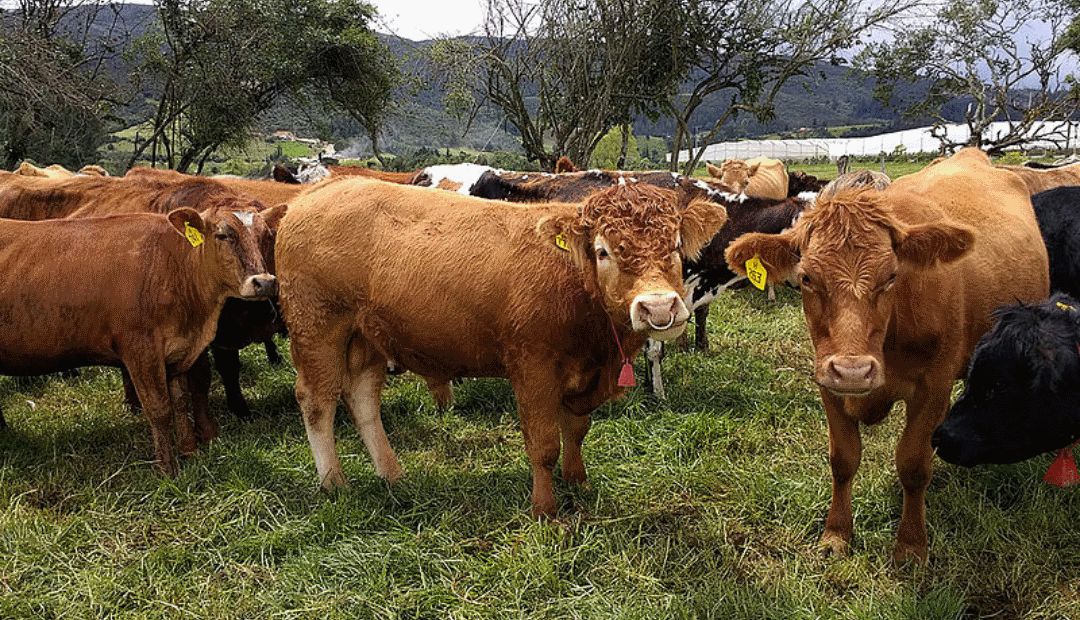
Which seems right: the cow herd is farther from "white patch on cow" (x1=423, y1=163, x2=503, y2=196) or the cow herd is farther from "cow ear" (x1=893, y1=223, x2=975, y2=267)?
"white patch on cow" (x1=423, y1=163, x2=503, y2=196)

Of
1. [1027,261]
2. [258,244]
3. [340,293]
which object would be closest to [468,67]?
[258,244]

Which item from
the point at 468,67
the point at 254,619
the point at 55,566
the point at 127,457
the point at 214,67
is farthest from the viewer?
the point at 214,67

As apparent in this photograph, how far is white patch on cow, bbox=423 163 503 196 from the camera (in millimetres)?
7170

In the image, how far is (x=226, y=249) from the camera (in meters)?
4.76

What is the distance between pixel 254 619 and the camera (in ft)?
10.3

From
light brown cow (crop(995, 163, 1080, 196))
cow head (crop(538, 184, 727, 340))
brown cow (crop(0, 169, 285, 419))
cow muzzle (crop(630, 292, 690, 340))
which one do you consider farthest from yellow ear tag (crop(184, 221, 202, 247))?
light brown cow (crop(995, 163, 1080, 196))

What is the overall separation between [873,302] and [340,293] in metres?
2.80

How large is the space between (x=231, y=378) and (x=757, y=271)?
4368 millimetres

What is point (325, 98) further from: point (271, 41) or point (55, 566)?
point (55, 566)

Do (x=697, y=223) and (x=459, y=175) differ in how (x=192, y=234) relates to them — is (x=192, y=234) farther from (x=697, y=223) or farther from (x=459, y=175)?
(x=697, y=223)

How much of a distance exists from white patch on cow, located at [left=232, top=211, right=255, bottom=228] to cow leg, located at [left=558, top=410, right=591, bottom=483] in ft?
8.60

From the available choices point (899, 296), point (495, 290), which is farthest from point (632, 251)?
point (899, 296)

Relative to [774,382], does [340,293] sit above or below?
above

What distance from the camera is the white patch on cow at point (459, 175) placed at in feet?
23.5
